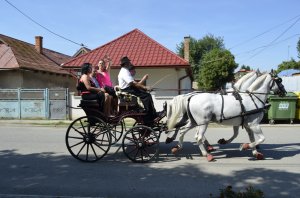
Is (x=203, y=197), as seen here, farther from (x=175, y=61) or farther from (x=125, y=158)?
(x=175, y=61)

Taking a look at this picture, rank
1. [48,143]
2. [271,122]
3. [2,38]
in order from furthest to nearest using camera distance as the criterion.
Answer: [2,38]
[271,122]
[48,143]

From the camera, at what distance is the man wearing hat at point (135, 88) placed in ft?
27.2

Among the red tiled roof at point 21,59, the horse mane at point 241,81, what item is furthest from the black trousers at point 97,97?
the red tiled roof at point 21,59

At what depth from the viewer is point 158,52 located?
21.5 meters

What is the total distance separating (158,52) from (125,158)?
1372 centimetres

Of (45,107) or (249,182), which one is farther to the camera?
(45,107)

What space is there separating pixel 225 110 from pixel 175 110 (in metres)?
1.15

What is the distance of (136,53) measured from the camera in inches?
858

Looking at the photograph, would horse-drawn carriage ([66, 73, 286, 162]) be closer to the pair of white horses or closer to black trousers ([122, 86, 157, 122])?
the pair of white horses

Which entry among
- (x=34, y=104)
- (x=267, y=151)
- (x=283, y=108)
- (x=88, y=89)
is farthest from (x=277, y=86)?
(x=34, y=104)

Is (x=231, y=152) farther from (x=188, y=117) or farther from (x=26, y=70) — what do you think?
(x=26, y=70)

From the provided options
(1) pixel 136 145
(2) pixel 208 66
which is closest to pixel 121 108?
(1) pixel 136 145

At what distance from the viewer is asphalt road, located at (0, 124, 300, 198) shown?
5.93 meters

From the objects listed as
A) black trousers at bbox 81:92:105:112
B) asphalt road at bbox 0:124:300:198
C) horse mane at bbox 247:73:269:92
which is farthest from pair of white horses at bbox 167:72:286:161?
black trousers at bbox 81:92:105:112
